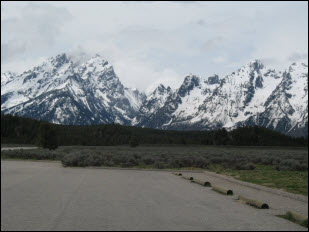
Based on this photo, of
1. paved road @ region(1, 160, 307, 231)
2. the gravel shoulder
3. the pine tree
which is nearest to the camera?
paved road @ region(1, 160, 307, 231)

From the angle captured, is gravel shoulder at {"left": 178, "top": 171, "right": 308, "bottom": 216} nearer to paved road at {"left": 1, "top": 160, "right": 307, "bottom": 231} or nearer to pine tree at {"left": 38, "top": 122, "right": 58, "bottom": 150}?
paved road at {"left": 1, "top": 160, "right": 307, "bottom": 231}

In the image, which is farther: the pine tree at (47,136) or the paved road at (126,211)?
the pine tree at (47,136)

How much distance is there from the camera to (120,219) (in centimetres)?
1232

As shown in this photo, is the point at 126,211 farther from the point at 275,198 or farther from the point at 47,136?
the point at 47,136

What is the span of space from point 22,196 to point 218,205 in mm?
8004

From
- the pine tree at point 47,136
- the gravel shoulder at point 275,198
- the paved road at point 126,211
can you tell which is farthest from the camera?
the pine tree at point 47,136

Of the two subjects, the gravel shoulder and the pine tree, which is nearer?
the gravel shoulder

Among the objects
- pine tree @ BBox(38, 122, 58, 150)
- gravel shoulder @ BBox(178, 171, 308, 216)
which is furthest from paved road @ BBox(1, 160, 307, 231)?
pine tree @ BBox(38, 122, 58, 150)

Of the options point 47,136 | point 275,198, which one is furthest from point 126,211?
point 47,136

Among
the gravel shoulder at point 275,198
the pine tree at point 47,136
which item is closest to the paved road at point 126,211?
the gravel shoulder at point 275,198

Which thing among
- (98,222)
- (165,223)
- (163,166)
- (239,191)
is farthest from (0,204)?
(163,166)

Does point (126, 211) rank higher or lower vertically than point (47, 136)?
lower

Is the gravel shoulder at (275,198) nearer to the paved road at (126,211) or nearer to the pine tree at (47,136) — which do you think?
the paved road at (126,211)

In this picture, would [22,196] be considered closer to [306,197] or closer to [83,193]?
[83,193]
